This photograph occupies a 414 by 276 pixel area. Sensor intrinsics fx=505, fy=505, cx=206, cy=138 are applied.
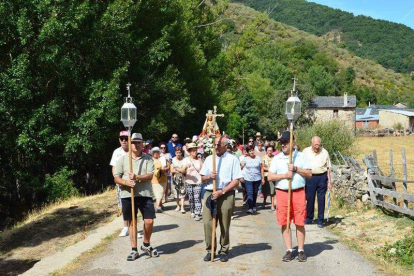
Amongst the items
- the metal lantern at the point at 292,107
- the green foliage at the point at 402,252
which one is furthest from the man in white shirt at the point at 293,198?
the green foliage at the point at 402,252

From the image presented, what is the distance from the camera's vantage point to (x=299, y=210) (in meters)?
8.13

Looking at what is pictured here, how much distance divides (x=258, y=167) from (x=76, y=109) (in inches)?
379

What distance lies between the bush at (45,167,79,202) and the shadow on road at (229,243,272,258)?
38.5 feet

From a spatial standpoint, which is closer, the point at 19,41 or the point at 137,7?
the point at 19,41

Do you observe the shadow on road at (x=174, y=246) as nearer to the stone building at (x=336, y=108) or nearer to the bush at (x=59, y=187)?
the bush at (x=59, y=187)

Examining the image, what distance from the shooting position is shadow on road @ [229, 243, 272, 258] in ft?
28.9

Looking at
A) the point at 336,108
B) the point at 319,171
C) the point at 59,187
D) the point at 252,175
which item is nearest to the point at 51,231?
the point at 252,175

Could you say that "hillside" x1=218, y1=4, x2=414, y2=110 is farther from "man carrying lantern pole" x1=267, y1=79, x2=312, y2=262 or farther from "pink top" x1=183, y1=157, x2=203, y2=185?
"man carrying lantern pole" x1=267, y1=79, x2=312, y2=262

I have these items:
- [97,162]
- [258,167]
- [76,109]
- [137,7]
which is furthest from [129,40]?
[258,167]

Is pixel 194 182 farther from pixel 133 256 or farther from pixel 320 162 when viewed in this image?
pixel 133 256

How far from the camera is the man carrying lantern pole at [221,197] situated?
805cm

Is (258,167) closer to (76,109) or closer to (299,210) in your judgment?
(299,210)

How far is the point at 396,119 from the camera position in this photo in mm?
84750

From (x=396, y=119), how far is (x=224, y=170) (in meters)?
82.9
